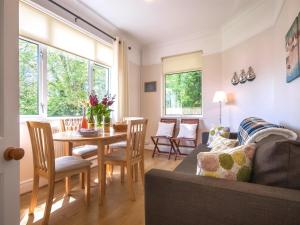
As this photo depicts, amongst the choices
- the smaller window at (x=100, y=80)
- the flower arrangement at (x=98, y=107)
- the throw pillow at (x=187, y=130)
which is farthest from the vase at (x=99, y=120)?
the throw pillow at (x=187, y=130)

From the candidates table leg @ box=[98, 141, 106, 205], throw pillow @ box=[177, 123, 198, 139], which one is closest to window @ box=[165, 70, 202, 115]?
throw pillow @ box=[177, 123, 198, 139]

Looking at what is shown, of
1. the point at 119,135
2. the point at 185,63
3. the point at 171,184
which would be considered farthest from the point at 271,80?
the point at 171,184

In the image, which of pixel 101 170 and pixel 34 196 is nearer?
pixel 34 196

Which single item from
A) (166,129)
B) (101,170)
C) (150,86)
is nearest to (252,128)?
(101,170)

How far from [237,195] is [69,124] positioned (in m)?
2.44

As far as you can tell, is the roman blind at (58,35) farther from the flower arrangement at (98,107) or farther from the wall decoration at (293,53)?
the wall decoration at (293,53)

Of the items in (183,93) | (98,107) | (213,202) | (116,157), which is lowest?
(116,157)

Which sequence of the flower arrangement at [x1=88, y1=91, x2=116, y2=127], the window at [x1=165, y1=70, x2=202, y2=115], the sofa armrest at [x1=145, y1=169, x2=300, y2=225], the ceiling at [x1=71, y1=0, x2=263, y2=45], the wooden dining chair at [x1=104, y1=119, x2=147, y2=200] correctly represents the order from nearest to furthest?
the sofa armrest at [x1=145, y1=169, x2=300, y2=225]
the wooden dining chair at [x1=104, y1=119, x2=147, y2=200]
the flower arrangement at [x1=88, y1=91, x2=116, y2=127]
the ceiling at [x1=71, y1=0, x2=263, y2=45]
the window at [x1=165, y1=70, x2=202, y2=115]

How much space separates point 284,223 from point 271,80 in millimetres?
2453

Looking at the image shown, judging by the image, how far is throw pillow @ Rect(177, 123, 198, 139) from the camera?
3.86 metres

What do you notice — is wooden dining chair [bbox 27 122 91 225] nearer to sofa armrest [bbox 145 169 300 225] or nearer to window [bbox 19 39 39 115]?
window [bbox 19 39 39 115]

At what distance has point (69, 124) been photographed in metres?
2.68

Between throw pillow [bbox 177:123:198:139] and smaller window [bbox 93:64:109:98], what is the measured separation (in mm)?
1827

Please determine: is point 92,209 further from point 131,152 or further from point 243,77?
point 243,77
